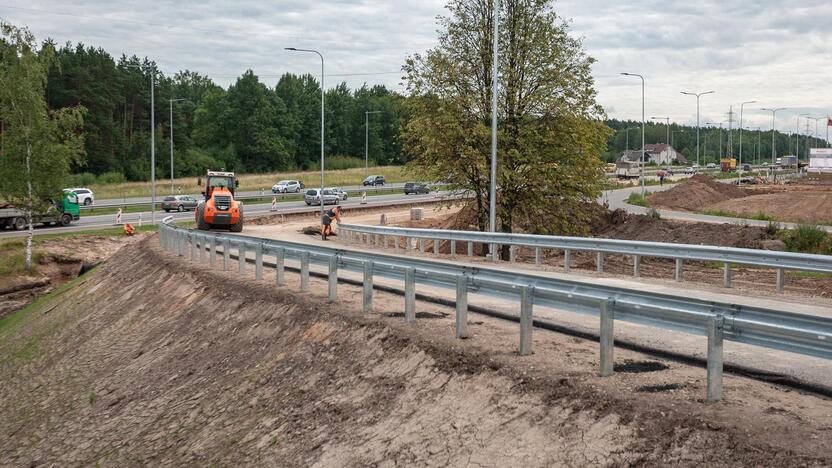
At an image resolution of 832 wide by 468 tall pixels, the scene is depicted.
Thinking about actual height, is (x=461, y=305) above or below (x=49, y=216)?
above

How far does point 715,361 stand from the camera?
684 cm

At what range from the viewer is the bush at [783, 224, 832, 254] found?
1092 inches

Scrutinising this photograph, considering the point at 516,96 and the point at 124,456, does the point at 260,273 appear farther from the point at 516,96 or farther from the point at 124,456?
the point at 516,96

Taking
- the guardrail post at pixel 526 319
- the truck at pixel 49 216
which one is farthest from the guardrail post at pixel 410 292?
the truck at pixel 49 216

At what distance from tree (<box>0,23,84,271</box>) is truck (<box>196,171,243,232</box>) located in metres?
8.08

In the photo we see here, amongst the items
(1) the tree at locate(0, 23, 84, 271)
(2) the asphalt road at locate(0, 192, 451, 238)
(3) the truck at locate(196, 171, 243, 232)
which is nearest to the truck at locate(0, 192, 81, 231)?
(2) the asphalt road at locate(0, 192, 451, 238)

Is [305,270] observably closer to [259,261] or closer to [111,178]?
[259,261]

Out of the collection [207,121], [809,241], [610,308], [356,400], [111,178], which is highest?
[207,121]

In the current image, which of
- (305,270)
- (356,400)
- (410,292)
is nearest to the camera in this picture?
(356,400)

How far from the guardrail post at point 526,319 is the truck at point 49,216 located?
4059 cm

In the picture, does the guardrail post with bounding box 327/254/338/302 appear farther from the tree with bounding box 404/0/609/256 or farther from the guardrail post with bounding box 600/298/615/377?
the tree with bounding box 404/0/609/256

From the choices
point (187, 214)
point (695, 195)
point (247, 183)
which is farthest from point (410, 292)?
point (247, 183)

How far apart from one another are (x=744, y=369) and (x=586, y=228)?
78.8ft

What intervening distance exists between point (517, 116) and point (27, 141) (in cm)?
2403
